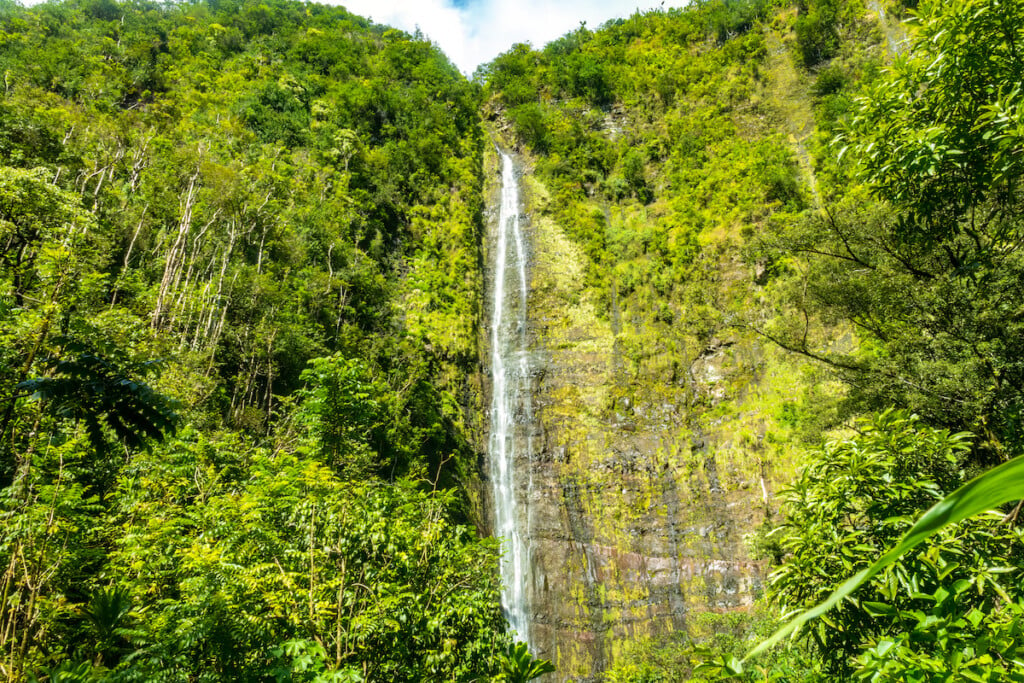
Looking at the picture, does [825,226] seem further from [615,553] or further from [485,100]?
[485,100]

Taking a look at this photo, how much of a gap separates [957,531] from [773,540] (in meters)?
10.0

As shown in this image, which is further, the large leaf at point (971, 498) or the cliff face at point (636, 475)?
the cliff face at point (636, 475)

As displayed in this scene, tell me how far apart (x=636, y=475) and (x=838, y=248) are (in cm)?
1251

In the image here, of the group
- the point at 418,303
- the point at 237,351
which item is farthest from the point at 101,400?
the point at 418,303

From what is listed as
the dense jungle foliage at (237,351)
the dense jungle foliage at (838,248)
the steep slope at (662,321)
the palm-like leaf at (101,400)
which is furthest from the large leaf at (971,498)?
the steep slope at (662,321)

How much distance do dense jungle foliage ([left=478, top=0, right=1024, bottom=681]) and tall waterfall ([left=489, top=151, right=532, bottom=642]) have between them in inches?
135

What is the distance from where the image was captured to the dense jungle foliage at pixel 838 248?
2.91 metres

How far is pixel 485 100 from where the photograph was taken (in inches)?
1521

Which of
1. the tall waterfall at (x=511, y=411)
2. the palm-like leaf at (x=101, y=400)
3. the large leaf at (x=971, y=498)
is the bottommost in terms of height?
the large leaf at (x=971, y=498)

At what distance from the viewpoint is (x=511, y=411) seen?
20.9 meters

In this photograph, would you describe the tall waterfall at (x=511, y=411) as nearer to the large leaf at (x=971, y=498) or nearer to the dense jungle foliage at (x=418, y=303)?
the dense jungle foliage at (x=418, y=303)

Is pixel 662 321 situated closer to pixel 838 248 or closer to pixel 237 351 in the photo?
pixel 838 248

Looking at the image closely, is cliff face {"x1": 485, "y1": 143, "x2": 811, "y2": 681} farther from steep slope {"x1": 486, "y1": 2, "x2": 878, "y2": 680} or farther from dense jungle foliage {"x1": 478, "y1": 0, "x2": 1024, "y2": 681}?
dense jungle foliage {"x1": 478, "y1": 0, "x2": 1024, "y2": 681}

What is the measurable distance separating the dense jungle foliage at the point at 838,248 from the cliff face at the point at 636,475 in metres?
1.03
